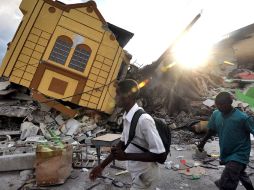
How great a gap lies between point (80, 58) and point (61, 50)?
34.1 inches

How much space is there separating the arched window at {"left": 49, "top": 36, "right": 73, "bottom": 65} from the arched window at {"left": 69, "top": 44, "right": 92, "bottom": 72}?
33cm

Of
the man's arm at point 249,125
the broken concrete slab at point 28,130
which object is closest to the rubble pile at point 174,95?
the broken concrete slab at point 28,130

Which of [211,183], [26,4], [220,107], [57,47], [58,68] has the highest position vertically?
[26,4]

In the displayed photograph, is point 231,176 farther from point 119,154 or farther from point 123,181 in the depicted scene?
point 123,181

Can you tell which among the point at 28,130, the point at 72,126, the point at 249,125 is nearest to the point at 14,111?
the point at 28,130

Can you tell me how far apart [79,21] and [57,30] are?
1065 mm

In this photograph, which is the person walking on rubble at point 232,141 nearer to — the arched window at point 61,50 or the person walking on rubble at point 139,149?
the person walking on rubble at point 139,149

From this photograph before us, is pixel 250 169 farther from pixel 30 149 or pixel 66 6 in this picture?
pixel 66 6

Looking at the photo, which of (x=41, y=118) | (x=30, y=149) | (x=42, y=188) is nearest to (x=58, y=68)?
(x=41, y=118)

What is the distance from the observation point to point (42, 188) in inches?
254

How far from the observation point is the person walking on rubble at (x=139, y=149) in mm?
2852

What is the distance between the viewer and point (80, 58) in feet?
43.7

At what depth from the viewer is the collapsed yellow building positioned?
42.3 feet

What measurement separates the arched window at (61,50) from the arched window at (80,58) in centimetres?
33
